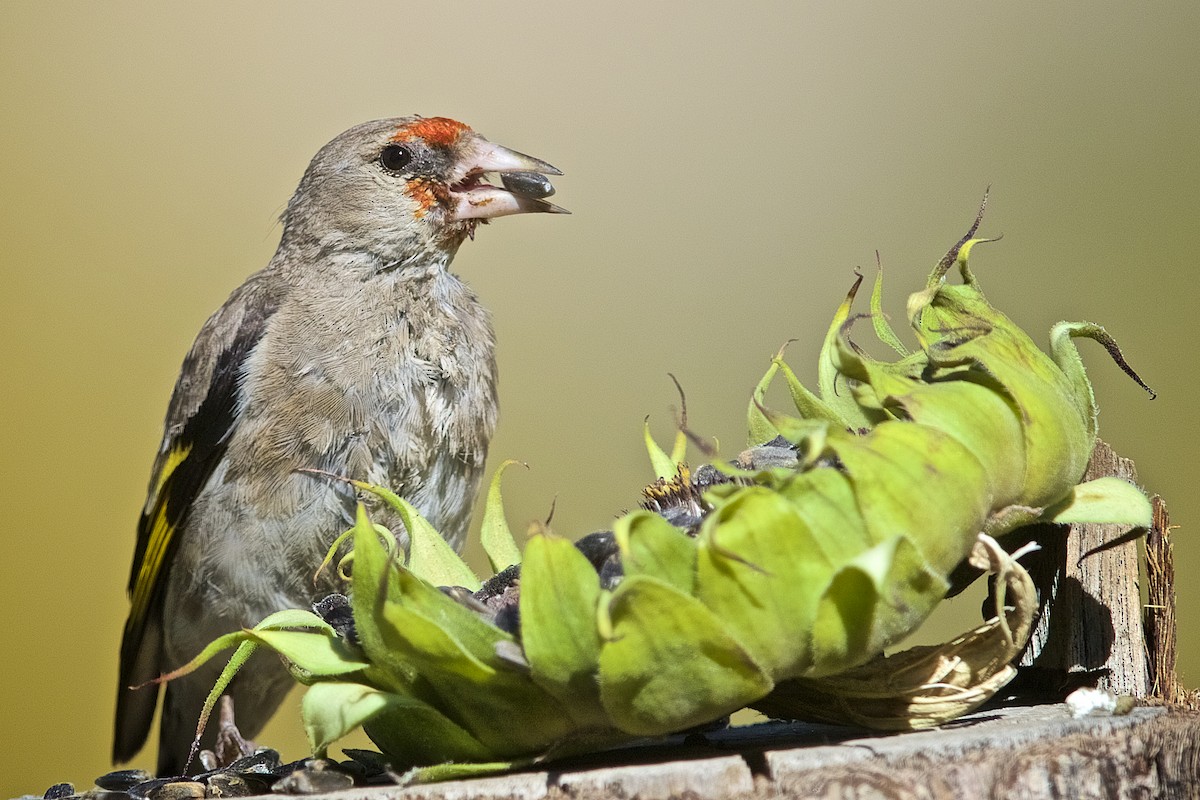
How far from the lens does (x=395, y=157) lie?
2932 mm

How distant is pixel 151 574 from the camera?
2.96 meters

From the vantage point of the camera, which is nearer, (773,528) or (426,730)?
(773,528)

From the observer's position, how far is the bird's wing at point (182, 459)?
9.27 ft

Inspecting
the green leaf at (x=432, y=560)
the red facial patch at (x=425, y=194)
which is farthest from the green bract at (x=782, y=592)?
the red facial patch at (x=425, y=194)

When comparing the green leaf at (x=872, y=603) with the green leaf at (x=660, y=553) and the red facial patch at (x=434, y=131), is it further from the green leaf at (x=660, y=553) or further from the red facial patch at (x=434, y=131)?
the red facial patch at (x=434, y=131)

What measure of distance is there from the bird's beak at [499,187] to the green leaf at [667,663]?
1774 mm

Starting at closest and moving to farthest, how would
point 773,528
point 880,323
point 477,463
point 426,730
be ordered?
point 773,528
point 426,730
point 880,323
point 477,463

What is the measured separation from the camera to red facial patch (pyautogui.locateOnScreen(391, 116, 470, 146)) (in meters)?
2.90

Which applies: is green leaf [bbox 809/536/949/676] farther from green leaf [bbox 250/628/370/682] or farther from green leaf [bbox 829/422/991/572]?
green leaf [bbox 250/628/370/682]

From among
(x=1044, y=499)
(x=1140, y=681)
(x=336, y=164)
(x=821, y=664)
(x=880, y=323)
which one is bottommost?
(x=1140, y=681)

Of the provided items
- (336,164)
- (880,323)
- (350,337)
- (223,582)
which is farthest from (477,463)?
(880,323)

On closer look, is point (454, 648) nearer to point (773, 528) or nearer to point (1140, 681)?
point (773, 528)

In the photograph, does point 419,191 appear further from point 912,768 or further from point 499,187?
point 912,768

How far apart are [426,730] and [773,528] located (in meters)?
0.48
